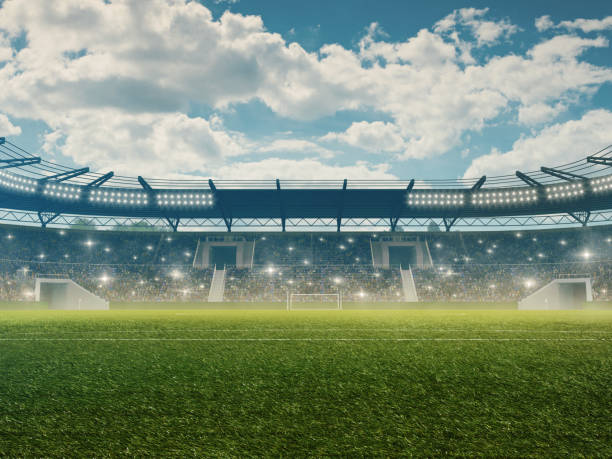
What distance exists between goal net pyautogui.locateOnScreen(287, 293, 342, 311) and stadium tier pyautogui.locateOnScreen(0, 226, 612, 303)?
2135 mm

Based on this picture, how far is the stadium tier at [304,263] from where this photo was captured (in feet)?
112

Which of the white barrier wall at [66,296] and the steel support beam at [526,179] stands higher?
the steel support beam at [526,179]

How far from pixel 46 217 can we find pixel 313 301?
28100mm

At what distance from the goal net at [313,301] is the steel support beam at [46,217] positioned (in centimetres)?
2501

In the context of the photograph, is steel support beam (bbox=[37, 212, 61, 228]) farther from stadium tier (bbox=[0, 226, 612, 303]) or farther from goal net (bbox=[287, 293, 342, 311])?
goal net (bbox=[287, 293, 342, 311])

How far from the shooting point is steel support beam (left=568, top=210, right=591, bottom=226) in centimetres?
3759

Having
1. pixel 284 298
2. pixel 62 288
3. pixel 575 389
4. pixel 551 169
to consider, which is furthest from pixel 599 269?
pixel 62 288

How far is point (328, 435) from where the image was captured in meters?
1.89

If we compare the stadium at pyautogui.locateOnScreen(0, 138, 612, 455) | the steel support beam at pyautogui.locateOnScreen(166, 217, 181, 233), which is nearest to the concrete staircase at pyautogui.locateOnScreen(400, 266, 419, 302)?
the stadium at pyautogui.locateOnScreen(0, 138, 612, 455)

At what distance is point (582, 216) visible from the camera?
3831 cm

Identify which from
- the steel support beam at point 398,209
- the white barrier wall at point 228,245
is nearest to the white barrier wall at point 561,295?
the steel support beam at point 398,209

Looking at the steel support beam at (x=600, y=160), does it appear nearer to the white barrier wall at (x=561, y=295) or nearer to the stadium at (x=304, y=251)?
the stadium at (x=304, y=251)

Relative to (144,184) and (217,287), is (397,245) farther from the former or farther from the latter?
(144,184)

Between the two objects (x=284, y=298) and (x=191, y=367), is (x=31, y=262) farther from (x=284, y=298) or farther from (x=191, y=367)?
(x=191, y=367)
